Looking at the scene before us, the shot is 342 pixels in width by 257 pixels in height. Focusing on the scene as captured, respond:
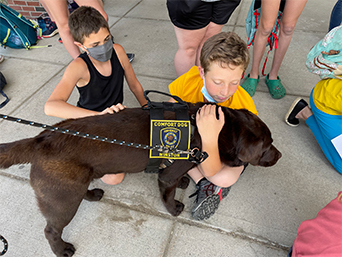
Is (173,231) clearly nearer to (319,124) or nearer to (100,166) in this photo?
(100,166)

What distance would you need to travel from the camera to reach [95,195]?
2.21 m

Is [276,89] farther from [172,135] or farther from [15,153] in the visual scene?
[15,153]

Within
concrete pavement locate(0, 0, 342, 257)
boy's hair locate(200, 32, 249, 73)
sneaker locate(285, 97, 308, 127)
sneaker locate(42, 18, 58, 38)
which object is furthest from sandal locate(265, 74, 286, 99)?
sneaker locate(42, 18, 58, 38)

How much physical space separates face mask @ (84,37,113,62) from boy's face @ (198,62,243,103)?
96cm

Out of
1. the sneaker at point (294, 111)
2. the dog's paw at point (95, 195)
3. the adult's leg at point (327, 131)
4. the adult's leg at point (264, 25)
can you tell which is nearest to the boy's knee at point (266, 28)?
the adult's leg at point (264, 25)

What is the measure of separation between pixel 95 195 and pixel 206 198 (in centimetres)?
103

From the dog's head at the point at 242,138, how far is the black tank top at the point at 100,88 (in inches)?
49.8

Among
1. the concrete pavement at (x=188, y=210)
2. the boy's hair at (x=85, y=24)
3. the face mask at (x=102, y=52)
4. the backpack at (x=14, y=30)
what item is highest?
the boy's hair at (x=85, y=24)

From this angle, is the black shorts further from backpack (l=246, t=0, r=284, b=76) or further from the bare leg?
the bare leg

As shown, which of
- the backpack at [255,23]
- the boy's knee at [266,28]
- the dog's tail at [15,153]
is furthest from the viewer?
the backpack at [255,23]

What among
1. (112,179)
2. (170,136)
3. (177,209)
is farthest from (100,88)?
(177,209)

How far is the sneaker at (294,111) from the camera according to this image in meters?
2.79

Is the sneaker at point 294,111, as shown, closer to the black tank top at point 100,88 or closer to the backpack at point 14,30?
the black tank top at point 100,88

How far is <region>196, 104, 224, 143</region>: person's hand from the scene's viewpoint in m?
1.67
